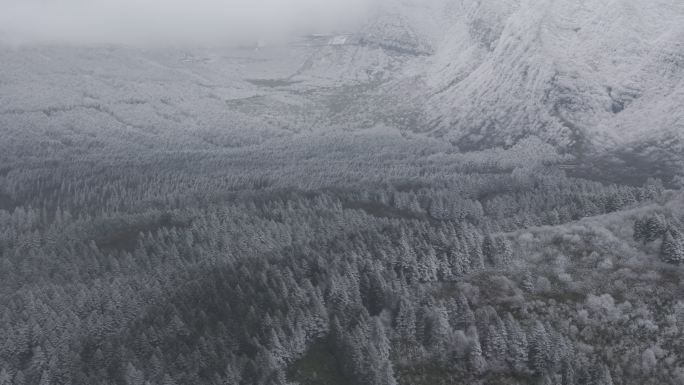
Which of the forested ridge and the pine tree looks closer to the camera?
the forested ridge

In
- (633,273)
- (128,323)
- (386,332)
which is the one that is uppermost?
(633,273)

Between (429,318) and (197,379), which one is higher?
(429,318)

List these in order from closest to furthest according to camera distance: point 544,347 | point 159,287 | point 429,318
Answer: point 544,347 → point 429,318 → point 159,287

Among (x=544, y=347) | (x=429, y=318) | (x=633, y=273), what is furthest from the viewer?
(x=633, y=273)

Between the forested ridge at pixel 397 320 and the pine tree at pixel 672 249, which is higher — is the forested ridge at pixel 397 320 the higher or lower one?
the lower one

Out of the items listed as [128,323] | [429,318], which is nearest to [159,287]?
[128,323]

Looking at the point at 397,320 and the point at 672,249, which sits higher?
the point at 672,249

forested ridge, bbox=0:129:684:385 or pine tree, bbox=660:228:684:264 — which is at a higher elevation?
pine tree, bbox=660:228:684:264

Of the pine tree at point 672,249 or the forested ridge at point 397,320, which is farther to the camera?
the pine tree at point 672,249

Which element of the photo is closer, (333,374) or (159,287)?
(333,374)

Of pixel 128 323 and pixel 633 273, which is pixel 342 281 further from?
pixel 633 273

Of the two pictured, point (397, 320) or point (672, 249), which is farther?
point (672, 249)
